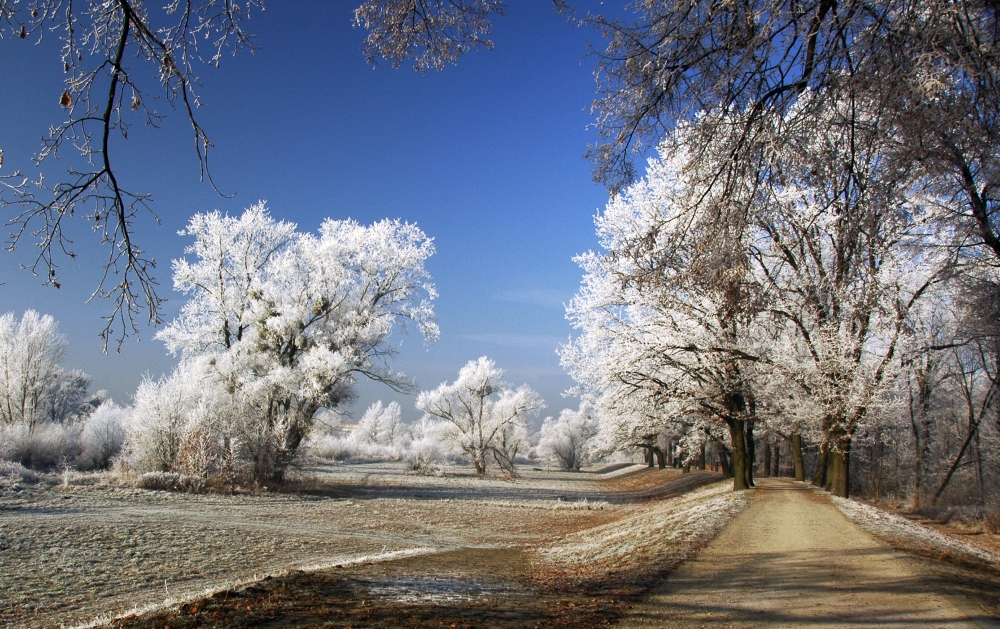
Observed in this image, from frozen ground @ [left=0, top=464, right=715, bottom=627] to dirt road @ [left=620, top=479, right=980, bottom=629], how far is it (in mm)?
5084

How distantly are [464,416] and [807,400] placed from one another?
32.8m

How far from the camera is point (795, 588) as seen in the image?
6008 mm

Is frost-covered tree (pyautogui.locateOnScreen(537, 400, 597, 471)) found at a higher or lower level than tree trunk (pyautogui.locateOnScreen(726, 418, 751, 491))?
lower

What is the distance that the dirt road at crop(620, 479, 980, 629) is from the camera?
16.4ft

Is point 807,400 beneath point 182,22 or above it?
beneath

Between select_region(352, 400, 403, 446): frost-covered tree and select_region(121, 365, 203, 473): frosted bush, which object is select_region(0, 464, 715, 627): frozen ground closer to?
select_region(121, 365, 203, 473): frosted bush

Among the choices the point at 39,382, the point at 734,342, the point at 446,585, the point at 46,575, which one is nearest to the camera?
the point at 446,585

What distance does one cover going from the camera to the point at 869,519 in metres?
11.1

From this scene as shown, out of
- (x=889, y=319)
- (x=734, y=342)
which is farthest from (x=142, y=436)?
(x=889, y=319)

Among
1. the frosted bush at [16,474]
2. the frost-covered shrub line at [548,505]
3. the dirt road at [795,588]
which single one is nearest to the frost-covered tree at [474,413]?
the frost-covered shrub line at [548,505]

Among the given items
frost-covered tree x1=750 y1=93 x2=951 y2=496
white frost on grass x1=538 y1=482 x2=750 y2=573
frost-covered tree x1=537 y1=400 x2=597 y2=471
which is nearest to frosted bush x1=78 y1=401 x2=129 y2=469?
white frost on grass x1=538 y1=482 x2=750 y2=573

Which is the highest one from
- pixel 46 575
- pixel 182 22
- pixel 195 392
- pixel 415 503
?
pixel 182 22

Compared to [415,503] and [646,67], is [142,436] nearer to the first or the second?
[415,503]

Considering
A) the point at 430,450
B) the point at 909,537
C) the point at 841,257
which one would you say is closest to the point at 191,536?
the point at 841,257
